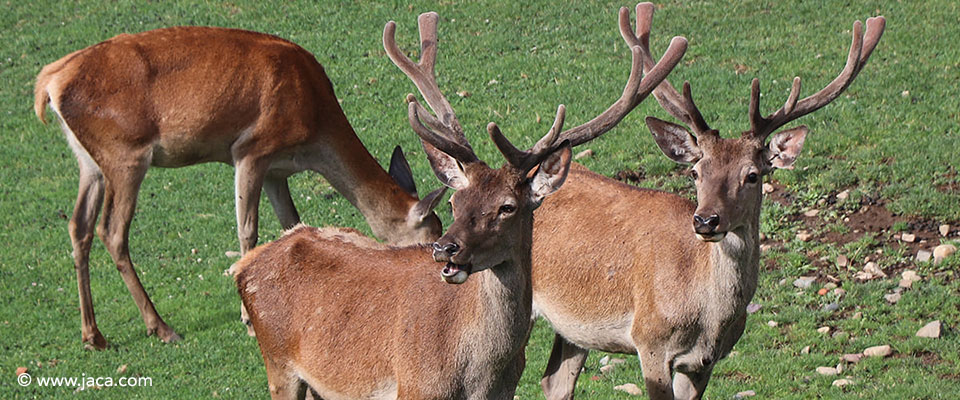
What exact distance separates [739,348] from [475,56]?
709cm

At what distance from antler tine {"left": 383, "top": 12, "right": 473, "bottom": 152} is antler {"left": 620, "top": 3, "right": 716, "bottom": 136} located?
1.12 metres

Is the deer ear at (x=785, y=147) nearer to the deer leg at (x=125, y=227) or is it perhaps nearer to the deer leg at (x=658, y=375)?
the deer leg at (x=658, y=375)

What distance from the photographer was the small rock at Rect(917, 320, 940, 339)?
346 inches

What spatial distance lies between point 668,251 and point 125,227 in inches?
182

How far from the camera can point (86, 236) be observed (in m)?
9.91

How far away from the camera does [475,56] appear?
15281 mm

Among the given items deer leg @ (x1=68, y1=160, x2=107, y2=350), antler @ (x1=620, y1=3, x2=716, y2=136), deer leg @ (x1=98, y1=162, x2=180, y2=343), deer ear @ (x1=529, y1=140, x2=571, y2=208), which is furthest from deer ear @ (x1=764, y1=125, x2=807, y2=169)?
deer leg @ (x1=68, y1=160, x2=107, y2=350)

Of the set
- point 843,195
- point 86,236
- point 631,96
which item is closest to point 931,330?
point 843,195

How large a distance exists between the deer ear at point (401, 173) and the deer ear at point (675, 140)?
3398mm

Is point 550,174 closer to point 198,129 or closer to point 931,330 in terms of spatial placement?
point 931,330

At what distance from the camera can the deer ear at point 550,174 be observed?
5.80 metres

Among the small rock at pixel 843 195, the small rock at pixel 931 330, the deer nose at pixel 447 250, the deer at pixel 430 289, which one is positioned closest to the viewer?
the deer nose at pixel 447 250

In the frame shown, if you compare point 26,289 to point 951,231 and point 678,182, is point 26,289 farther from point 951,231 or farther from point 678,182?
point 951,231

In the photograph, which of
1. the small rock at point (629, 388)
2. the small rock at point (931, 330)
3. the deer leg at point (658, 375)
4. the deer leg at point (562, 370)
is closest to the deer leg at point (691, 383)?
the deer leg at point (658, 375)
